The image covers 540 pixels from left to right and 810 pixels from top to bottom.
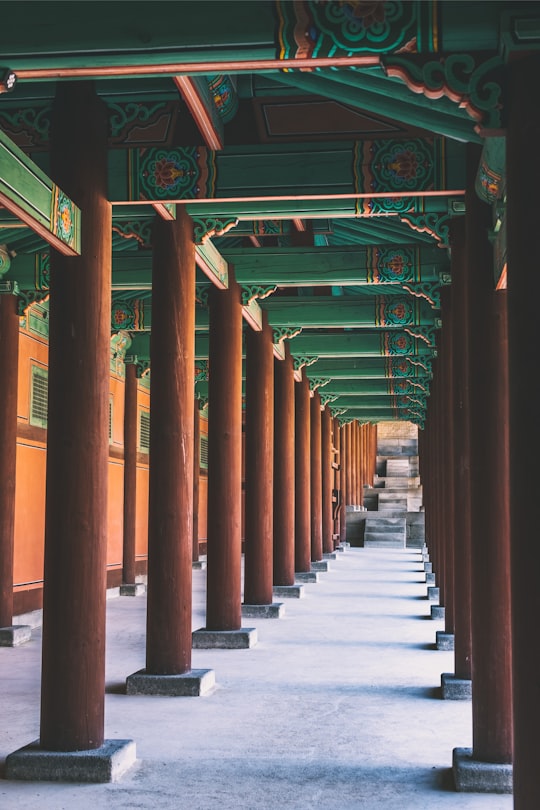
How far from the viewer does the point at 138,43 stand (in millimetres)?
4609

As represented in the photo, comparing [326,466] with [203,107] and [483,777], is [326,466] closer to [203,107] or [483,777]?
[203,107]

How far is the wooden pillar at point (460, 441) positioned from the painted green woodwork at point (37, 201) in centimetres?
282

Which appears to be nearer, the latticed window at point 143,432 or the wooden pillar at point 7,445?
the wooden pillar at point 7,445

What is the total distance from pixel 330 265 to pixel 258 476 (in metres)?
3.60

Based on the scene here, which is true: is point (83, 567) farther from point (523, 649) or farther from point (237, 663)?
point (237, 663)

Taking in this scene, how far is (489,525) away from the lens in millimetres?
6020

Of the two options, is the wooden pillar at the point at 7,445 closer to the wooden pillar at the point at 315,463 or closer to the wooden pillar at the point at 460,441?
the wooden pillar at the point at 460,441

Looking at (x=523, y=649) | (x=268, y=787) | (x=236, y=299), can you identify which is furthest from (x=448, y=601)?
(x=523, y=649)

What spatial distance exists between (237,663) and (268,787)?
4.30 meters

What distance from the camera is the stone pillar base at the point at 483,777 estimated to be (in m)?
5.79

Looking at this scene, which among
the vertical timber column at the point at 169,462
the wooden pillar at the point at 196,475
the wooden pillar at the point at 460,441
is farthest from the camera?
the wooden pillar at the point at 196,475

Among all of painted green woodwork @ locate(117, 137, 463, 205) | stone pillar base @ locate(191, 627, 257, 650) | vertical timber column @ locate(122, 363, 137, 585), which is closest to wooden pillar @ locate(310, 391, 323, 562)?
vertical timber column @ locate(122, 363, 137, 585)

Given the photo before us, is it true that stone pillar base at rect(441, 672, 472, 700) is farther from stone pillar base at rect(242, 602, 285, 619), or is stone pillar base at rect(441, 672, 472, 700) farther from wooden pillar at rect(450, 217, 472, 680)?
stone pillar base at rect(242, 602, 285, 619)

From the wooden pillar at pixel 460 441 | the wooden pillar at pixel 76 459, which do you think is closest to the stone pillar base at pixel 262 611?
the wooden pillar at pixel 460 441
